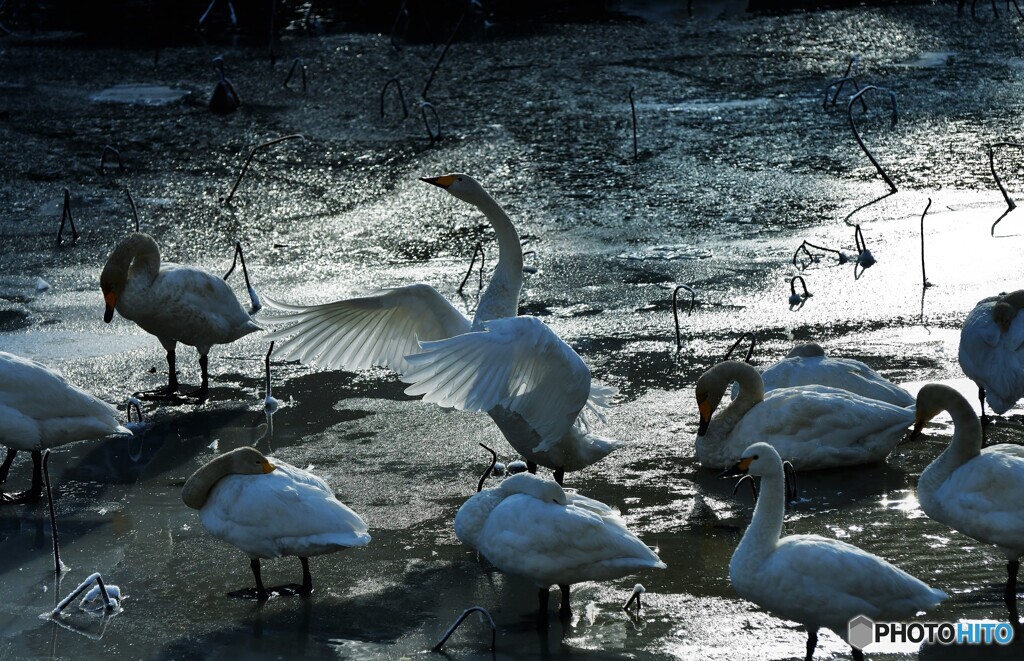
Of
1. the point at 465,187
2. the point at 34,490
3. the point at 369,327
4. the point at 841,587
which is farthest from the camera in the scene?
the point at 369,327

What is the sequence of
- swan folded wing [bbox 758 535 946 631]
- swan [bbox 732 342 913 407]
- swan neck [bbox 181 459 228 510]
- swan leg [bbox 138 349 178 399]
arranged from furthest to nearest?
swan leg [bbox 138 349 178 399] < swan [bbox 732 342 913 407] < swan neck [bbox 181 459 228 510] < swan folded wing [bbox 758 535 946 631]

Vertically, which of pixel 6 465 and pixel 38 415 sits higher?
pixel 38 415

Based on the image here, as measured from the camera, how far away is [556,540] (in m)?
5.37

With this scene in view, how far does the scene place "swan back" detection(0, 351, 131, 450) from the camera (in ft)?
22.8

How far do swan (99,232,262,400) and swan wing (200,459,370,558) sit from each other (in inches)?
111

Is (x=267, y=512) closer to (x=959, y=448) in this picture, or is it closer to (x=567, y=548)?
(x=567, y=548)

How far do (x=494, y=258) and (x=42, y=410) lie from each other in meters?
4.68

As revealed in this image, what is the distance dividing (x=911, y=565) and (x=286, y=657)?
8.87ft

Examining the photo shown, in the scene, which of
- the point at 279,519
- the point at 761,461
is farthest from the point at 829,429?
the point at 279,519

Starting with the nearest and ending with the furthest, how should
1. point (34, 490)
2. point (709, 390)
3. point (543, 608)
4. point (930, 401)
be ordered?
point (543, 608) < point (930, 401) < point (34, 490) < point (709, 390)

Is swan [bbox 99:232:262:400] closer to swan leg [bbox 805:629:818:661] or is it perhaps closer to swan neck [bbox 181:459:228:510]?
swan neck [bbox 181:459:228:510]

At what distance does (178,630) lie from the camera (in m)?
5.41

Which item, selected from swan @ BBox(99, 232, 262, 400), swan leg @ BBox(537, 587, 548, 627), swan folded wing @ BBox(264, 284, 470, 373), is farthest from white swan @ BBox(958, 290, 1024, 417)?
swan @ BBox(99, 232, 262, 400)

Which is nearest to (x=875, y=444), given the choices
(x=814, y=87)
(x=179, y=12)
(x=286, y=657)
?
(x=286, y=657)
